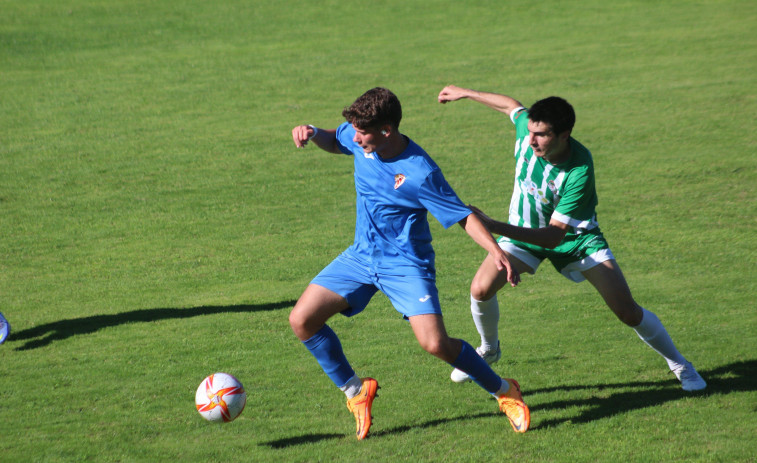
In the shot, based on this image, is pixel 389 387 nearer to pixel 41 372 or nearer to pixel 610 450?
pixel 610 450

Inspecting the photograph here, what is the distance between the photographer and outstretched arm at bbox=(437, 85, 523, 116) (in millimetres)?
6339

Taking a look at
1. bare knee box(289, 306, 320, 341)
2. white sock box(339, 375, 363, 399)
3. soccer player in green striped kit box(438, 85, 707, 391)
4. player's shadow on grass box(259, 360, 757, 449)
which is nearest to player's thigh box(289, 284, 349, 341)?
bare knee box(289, 306, 320, 341)

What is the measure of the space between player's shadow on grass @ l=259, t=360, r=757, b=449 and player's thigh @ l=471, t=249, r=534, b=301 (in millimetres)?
812

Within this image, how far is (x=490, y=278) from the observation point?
19.9 ft

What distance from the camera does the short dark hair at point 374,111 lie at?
5.04m

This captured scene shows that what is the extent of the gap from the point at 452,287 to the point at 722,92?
30.5 feet

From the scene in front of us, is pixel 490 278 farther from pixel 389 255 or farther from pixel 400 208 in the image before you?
pixel 400 208

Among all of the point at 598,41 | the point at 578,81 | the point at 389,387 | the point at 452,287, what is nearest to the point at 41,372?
the point at 389,387

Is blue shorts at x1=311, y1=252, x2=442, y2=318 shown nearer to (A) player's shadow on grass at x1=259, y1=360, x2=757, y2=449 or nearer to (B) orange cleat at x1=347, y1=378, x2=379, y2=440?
(B) orange cleat at x1=347, y1=378, x2=379, y2=440

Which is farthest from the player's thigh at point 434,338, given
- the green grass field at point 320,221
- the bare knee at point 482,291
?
the bare knee at point 482,291

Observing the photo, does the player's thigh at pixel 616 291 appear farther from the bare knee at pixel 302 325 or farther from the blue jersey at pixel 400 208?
the bare knee at pixel 302 325

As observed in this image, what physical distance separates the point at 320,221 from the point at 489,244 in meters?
6.17

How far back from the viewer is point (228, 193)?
39.7 feet

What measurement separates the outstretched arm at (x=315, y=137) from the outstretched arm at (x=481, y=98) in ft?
3.33
